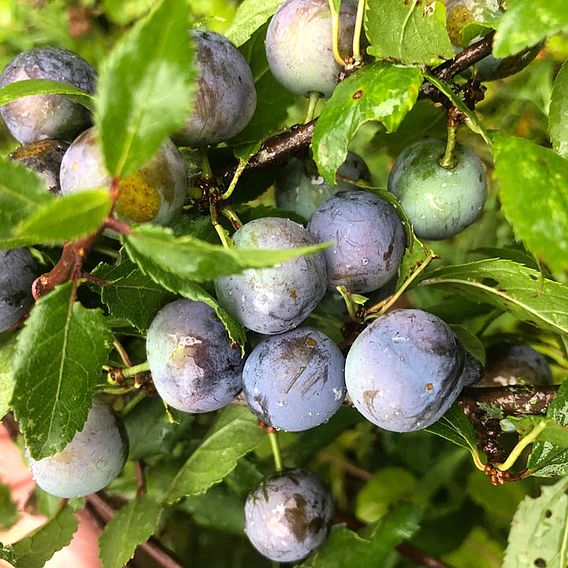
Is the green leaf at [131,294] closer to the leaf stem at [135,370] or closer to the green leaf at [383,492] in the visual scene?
the leaf stem at [135,370]

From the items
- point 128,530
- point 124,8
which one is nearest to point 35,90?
point 128,530

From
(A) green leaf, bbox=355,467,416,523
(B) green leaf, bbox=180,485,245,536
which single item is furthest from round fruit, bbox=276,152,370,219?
(A) green leaf, bbox=355,467,416,523

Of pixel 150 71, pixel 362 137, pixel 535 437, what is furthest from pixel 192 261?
pixel 362 137

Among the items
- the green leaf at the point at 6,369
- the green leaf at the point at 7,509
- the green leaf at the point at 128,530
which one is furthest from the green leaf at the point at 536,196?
the green leaf at the point at 7,509

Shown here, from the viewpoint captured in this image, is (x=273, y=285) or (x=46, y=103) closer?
(x=273, y=285)

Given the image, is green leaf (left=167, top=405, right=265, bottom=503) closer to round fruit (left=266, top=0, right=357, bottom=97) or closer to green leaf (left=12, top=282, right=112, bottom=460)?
green leaf (left=12, top=282, right=112, bottom=460)

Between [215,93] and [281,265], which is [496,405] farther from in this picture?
[215,93]
